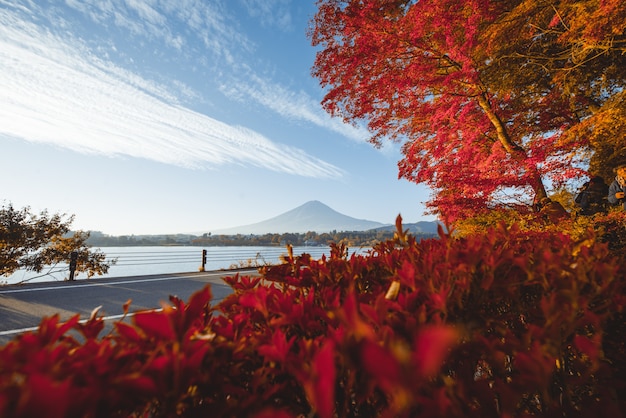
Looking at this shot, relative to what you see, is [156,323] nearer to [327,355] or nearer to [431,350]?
[327,355]

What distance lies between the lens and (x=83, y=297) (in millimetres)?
6027

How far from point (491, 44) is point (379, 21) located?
7.89ft

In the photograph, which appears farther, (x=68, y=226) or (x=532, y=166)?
(x=68, y=226)

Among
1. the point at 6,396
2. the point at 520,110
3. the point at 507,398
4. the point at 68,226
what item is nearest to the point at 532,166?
the point at 520,110

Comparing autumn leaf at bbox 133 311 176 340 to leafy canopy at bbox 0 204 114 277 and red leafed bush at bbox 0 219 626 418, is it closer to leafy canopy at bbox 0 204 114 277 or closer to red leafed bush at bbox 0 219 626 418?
red leafed bush at bbox 0 219 626 418

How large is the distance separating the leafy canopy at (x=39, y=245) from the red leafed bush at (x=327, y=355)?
1076 centimetres

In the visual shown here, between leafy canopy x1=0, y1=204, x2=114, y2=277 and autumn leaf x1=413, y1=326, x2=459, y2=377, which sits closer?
autumn leaf x1=413, y1=326, x2=459, y2=377

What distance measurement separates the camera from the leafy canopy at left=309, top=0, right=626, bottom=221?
5.52 metres

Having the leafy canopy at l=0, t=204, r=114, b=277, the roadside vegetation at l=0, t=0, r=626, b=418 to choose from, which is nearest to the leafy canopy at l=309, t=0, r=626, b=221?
the roadside vegetation at l=0, t=0, r=626, b=418

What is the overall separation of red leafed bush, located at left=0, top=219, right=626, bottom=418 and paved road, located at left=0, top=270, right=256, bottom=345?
4.00m

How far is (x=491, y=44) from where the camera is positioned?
5656 mm

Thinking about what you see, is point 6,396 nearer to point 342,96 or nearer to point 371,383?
point 371,383

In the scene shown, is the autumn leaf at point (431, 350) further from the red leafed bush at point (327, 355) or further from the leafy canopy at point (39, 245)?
the leafy canopy at point (39, 245)

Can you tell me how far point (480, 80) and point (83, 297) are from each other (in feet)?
32.8
